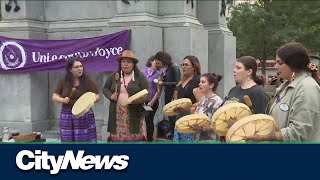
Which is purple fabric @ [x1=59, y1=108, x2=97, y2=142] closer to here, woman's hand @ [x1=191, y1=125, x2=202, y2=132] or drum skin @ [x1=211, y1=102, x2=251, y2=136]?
woman's hand @ [x1=191, y1=125, x2=202, y2=132]

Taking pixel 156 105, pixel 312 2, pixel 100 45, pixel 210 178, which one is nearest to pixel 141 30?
pixel 100 45

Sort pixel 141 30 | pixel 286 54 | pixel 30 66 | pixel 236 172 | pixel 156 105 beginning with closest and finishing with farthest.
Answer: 1. pixel 236 172
2. pixel 286 54
3. pixel 156 105
4. pixel 141 30
5. pixel 30 66

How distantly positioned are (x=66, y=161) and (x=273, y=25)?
24.0 meters

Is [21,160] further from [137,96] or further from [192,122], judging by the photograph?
[137,96]

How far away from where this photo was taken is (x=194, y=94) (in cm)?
607

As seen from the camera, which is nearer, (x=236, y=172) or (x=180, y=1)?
(x=236, y=172)

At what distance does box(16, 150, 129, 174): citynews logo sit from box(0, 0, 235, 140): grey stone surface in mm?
5566

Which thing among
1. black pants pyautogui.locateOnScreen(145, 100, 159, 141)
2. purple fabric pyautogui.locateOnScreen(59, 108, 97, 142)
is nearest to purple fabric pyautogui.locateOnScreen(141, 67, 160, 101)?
black pants pyautogui.locateOnScreen(145, 100, 159, 141)

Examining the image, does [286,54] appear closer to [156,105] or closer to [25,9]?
[156,105]

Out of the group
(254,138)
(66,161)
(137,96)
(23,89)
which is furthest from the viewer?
(23,89)

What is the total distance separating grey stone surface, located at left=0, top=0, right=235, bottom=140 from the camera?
29.9ft

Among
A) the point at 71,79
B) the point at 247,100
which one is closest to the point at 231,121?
the point at 247,100

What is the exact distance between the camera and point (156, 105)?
26.2 feet

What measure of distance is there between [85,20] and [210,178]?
7592mm
